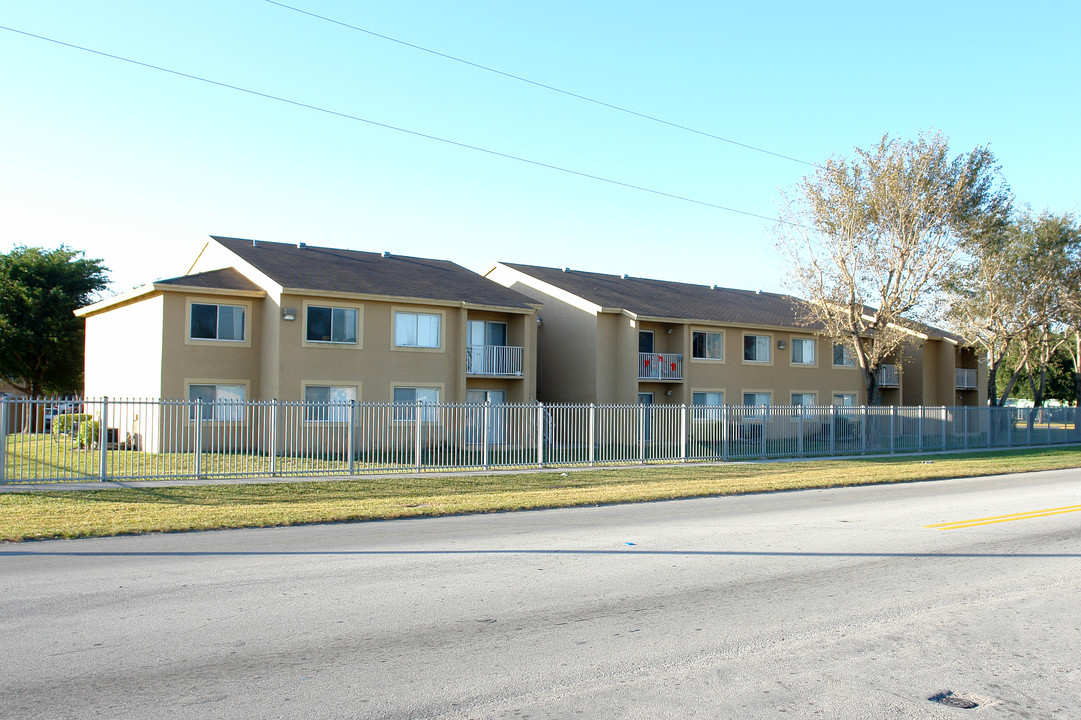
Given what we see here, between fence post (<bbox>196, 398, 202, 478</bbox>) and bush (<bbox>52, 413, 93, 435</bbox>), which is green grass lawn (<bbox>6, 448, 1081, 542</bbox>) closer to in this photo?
fence post (<bbox>196, 398, 202, 478</bbox>)

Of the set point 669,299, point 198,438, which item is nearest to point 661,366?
point 669,299

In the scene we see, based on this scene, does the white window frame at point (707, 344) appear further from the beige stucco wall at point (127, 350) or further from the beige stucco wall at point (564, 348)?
the beige stucco wall at point (127, 350)

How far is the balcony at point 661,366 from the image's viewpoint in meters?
33.6

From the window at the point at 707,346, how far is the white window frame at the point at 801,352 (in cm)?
399

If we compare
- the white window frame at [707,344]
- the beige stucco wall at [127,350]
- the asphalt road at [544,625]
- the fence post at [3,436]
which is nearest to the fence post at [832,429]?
the white window frame at [707,344]

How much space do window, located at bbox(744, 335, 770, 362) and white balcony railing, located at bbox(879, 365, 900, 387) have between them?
8124 millimetres

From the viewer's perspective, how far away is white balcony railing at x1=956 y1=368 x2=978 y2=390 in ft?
151

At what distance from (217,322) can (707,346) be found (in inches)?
738

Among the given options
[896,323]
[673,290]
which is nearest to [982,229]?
[896,323]

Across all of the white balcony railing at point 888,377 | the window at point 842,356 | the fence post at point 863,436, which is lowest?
the fence post at point 863,436

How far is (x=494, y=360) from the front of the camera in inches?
1189

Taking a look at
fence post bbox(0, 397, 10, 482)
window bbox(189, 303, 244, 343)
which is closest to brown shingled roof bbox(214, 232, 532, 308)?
window bbox(189, 303, 244, 343)

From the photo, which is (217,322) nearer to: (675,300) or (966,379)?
(675,300)

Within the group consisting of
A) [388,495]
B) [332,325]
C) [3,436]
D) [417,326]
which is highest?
[417,326]
